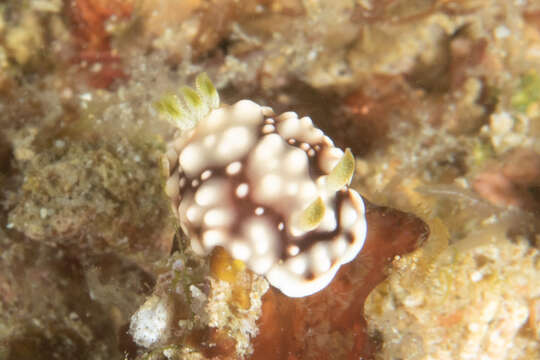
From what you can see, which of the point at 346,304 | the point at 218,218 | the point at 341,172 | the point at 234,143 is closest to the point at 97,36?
the point at 234,143

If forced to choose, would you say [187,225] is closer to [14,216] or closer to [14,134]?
[14,216]

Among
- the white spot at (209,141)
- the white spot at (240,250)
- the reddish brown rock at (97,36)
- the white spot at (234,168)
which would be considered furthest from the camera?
the reddish brown rock at (97,36)

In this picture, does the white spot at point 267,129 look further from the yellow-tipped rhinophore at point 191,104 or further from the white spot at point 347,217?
the white spot at point 347,217

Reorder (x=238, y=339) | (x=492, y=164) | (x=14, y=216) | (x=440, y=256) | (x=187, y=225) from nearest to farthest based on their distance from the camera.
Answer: (x=238, y=339) → (x=187, y=225) → (x=440, y=256) → (x=14, y=216) → (x=492, y=164)

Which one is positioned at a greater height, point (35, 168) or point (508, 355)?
point (35, 168)

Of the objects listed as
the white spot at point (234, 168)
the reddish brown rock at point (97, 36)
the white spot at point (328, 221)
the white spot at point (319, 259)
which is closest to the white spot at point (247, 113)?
the white spot at point (234, 168)

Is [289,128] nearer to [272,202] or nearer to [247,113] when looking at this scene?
[247,113]

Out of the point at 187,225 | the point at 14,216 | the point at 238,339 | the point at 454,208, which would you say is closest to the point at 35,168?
the point at 14,216
